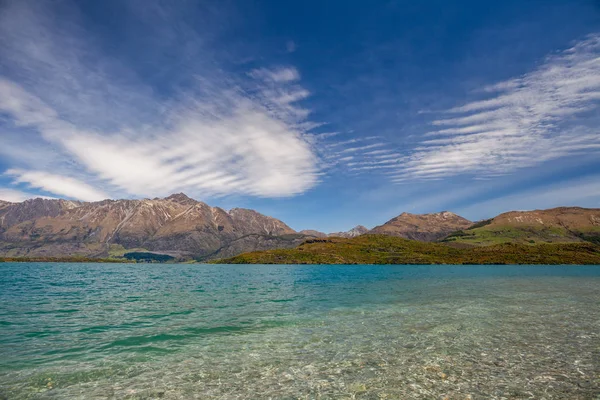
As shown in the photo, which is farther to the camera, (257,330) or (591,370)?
(257,330)

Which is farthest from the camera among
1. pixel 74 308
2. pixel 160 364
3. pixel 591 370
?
pixel 74 308

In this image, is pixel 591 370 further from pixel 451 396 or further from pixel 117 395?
pixel 117 395

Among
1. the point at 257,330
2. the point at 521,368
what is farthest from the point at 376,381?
the point at 257,330

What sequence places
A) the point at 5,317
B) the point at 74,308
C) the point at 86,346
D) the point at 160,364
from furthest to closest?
the point at 74,308 < the point at 5,317 < the point at 86,346 < the point at 160,364

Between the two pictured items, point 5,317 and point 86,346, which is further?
point 5,317

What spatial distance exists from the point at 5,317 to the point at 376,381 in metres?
35.3

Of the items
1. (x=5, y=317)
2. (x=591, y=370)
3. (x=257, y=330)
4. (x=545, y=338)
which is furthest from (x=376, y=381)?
(x=5, y=317)

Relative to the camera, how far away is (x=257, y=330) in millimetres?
26828

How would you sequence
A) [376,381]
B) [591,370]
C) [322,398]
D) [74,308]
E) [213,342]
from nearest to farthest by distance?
[322,398], [376,381], [591,370], [213,342], [74,308]

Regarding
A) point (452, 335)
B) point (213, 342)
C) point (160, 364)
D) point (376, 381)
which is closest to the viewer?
point (376, 381)

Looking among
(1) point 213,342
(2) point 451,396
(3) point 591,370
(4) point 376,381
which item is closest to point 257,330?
(1) point 213,342

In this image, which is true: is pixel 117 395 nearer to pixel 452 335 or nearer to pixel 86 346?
pixel 86 346

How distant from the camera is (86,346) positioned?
21531mm

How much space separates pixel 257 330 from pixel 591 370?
2119 cm
